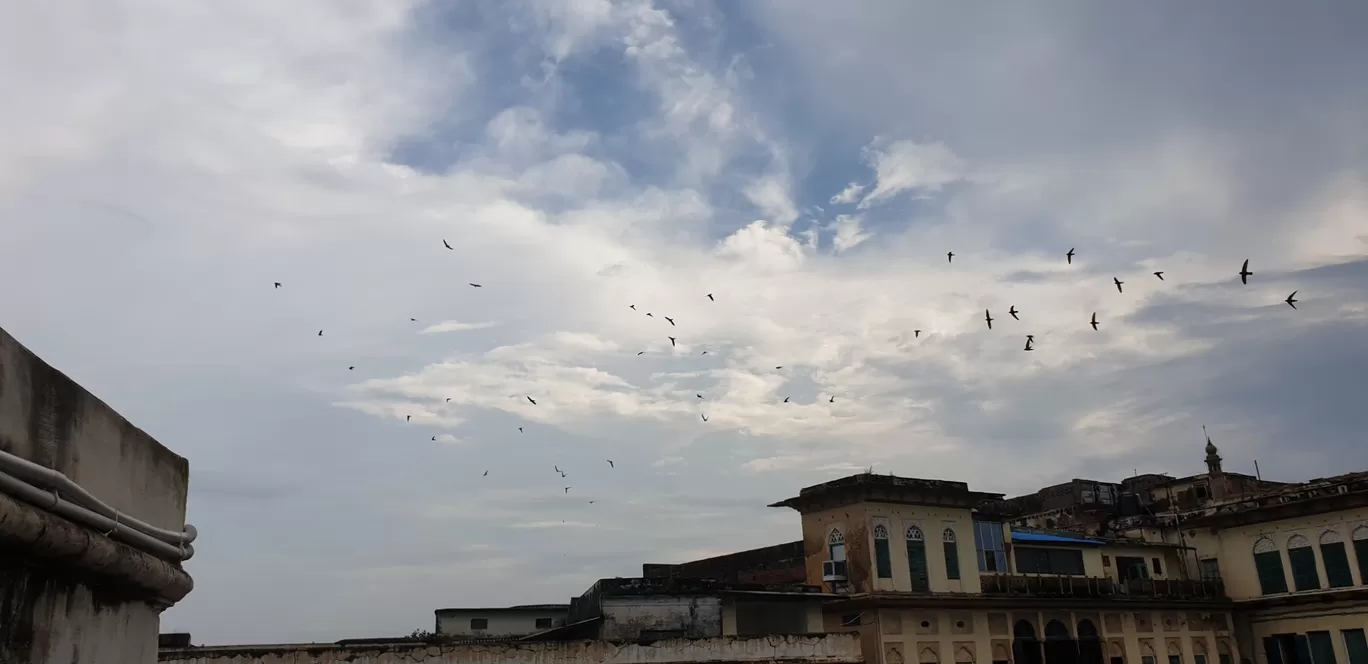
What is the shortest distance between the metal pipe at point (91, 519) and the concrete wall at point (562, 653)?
61.7 ft

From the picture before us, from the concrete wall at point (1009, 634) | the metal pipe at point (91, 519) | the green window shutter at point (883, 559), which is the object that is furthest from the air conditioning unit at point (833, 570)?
the metal pipe at point (91, 519)

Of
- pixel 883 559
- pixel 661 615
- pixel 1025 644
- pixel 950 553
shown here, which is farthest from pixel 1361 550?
pixel 661 615

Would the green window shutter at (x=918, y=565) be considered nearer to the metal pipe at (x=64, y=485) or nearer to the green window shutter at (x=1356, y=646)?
the green window shutter at (x=1356, y=646)

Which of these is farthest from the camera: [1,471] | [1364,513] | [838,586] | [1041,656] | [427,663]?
[1364,513]

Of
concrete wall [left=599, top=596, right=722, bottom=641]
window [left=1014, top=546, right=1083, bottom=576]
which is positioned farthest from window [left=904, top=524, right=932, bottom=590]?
concrete wall [left=599, top=596, right=722, bottom=641]

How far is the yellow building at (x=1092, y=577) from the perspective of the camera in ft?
111

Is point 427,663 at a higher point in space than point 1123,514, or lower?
lower

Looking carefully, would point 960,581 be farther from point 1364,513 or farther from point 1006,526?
point 1364,513

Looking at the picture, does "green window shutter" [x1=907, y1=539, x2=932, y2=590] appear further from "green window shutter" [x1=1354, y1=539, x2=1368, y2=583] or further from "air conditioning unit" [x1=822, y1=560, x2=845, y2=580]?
"green window shutter" [x1=1354, y1=539, x2=1368, y2=583]

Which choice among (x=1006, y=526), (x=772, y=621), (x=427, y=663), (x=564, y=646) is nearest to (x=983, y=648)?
(x=1006, y=526)

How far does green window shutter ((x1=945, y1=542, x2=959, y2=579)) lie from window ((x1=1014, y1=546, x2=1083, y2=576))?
361cm

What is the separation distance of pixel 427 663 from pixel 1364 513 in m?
36.4

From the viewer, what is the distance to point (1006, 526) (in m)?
37.6

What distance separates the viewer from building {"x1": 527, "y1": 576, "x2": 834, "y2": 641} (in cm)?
2855
